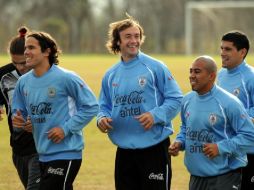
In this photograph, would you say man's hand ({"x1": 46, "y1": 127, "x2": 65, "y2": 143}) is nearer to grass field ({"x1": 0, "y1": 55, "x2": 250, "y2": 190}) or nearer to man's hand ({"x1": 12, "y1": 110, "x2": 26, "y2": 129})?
man's hand ({"x1": 12, "y1": 110, "x2": 26, "y2": 129})

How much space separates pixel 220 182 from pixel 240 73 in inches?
66.7

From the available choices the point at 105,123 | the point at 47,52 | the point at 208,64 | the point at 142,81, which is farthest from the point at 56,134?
the point at 208,64

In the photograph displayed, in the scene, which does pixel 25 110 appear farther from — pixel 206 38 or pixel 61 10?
pixel 61 10

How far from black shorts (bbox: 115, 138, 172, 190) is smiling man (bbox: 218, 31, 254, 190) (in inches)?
40.1

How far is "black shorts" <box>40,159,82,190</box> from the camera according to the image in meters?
7.37

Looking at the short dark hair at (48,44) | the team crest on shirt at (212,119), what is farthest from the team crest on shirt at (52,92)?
the team crest on shirt at (212,119)

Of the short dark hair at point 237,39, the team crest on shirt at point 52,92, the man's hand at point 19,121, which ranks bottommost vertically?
the man's hand at point 19,121

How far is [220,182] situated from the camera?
6.96 meters

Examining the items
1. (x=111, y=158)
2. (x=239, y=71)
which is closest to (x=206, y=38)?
(x=111, y=158)

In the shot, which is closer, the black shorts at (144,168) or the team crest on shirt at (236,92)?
the black shorts at (144,168)

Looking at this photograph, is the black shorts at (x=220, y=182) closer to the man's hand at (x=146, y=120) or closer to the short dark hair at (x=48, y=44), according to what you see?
the man's hand at (x=146, y=120)

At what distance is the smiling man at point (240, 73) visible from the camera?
26.8ft

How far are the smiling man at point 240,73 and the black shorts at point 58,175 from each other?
193 cm

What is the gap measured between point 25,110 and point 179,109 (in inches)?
61.3
